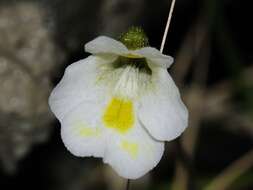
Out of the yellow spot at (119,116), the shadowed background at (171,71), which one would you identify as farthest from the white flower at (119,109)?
the shadowed background at (171,71)

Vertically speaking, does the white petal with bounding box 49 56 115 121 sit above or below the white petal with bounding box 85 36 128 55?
below

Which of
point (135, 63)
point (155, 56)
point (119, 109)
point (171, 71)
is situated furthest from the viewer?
point (171, 71)

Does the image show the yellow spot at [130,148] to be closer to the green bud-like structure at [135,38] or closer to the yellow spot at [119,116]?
the yellow spot at [119,116]

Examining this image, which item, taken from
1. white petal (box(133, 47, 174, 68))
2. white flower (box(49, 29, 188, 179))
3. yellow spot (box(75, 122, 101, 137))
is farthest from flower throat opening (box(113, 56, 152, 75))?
yellow spot (box(75, 122, 101, 137))

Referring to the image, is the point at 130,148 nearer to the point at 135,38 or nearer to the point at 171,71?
the point at 135,38

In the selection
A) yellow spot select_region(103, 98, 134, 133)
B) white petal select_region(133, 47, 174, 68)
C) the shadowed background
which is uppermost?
white petal select_region(133, 47, 174, 68)

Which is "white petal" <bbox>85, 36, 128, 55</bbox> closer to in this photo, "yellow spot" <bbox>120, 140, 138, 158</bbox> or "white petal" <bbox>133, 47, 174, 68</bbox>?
"white petal" <bbox>133, 47, 174, 68</bbox>

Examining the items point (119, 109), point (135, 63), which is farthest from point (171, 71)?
point (119, 109)

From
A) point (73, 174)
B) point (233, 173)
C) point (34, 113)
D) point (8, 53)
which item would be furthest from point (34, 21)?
point (233, 173)
